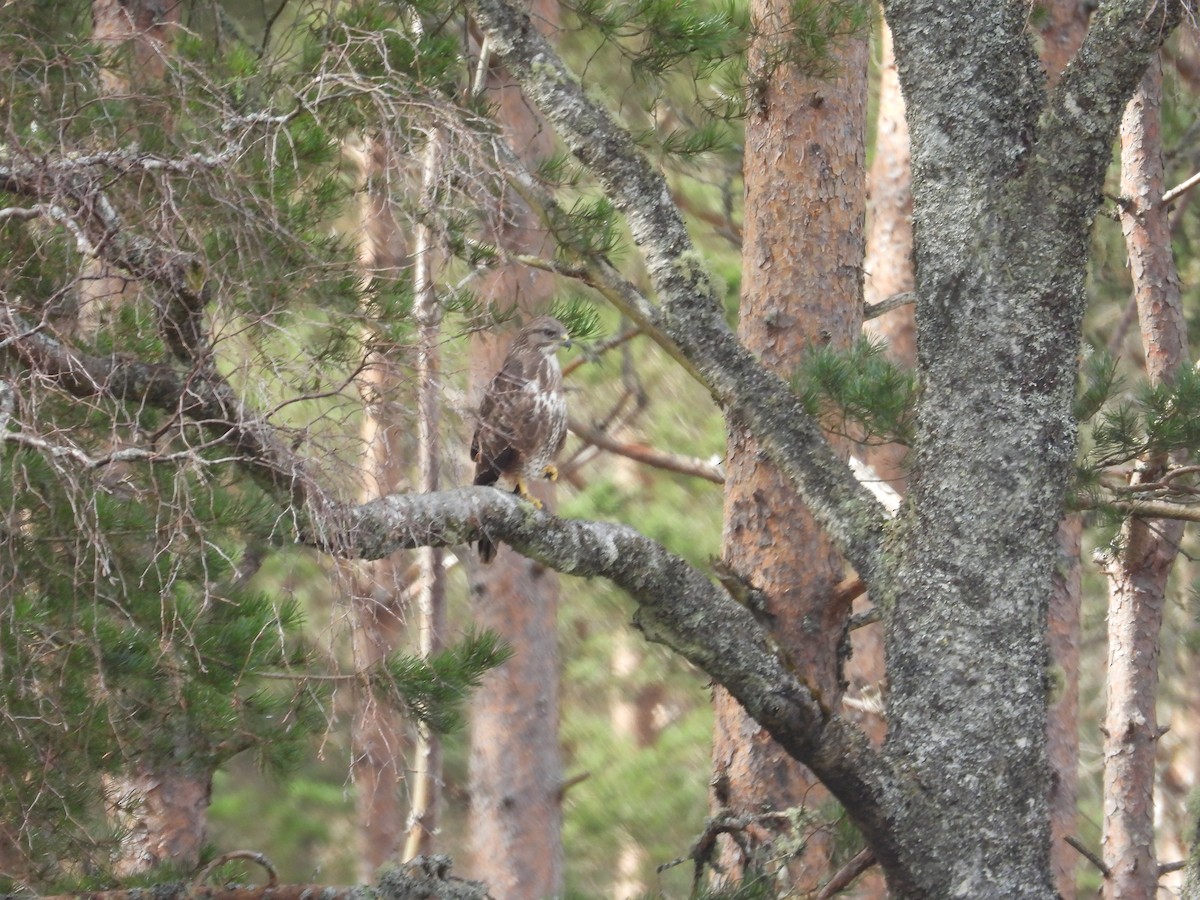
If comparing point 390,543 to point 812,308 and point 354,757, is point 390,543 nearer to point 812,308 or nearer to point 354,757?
point 354,757

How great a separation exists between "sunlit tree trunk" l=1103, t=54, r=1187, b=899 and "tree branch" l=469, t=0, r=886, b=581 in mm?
2468

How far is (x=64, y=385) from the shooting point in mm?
3309

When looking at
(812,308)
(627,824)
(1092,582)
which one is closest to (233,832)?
(627,824)

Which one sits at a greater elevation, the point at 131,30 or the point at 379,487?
the point at 131,30

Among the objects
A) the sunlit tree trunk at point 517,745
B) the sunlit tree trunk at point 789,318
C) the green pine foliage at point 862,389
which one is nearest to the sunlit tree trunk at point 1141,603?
the sunlit tree trunk at point 789,318

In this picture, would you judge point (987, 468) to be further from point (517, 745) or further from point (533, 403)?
point (517, 745)

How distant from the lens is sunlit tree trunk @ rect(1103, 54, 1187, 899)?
5.82 metres

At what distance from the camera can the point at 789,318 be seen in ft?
16.4

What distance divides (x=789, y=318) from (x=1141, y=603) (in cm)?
206

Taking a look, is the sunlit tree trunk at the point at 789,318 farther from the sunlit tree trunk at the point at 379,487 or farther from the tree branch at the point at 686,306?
the sunlit tree trunk at the point at 379,487

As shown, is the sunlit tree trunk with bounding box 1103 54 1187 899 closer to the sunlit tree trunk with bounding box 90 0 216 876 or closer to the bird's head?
the bird's head

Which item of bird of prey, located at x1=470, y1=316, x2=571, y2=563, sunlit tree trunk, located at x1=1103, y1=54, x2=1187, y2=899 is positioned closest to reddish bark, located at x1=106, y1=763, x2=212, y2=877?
bird of prey, located at x1=470, y1=316, x2=571, y2=563

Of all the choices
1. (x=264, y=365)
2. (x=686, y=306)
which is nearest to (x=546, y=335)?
(x=686, y=306)

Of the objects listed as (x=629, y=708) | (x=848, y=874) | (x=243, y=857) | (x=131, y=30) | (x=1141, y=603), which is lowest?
(x=243, y=857)
